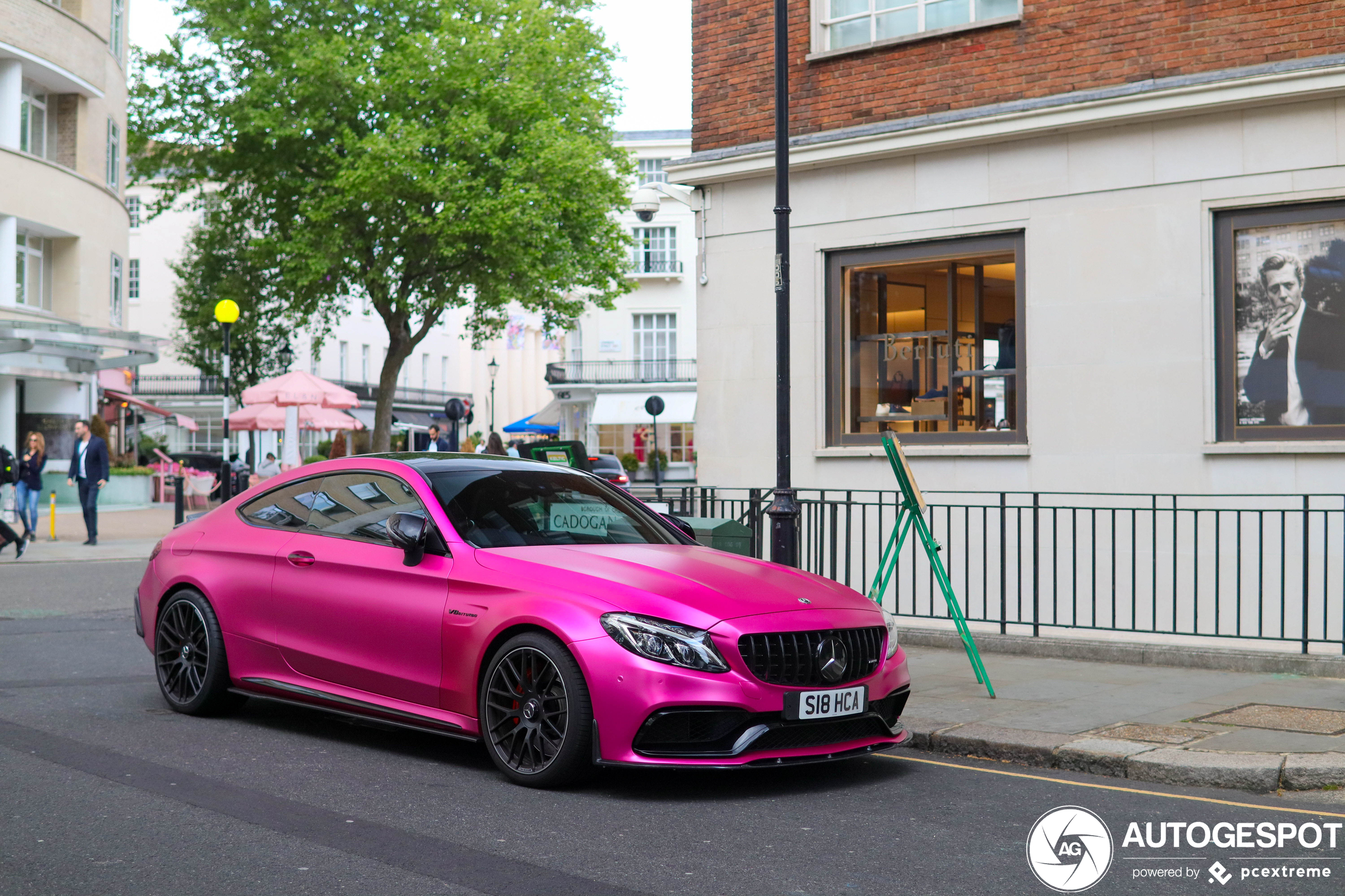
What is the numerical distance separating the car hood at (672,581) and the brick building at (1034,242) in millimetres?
5368

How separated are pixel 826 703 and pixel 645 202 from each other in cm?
1480

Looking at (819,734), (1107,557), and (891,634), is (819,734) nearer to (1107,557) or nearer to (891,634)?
(891,634)

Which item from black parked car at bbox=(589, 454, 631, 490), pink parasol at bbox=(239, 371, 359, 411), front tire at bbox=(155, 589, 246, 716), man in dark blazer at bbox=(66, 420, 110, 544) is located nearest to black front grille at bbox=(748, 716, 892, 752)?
front tire at bbox=(155, 589, 246, 716)

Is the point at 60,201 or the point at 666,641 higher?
the point at 60,201

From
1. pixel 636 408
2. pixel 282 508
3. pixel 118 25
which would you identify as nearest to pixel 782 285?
pixel 282 508

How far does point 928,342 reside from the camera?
1239 centimetres

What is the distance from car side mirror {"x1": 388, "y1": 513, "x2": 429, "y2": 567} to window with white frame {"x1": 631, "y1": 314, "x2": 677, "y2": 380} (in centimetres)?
5574

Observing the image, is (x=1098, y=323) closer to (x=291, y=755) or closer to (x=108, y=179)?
(x=291, y=755)

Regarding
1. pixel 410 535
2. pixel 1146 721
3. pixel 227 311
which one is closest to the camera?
pixel 410 535

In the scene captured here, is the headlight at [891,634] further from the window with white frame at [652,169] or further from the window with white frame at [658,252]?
the window with white frame at [652,169]

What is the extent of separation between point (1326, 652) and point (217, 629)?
7.38m

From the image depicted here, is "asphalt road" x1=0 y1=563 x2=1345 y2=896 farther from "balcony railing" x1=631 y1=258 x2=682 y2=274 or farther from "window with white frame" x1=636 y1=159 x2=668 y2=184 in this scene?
"window with white frame" x1=636 y1=159 x2=668 y2=184

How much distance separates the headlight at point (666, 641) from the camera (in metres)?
5.59

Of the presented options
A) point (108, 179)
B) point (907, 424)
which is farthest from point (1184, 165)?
point (108, 179)
